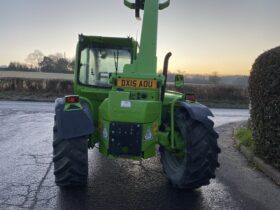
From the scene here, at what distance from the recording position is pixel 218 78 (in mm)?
43375

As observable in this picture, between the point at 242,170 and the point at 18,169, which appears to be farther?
the point at 242,170

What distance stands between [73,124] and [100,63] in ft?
8.17

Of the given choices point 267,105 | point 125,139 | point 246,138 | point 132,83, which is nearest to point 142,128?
point 125,139

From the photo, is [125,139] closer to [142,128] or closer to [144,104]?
[142,128]

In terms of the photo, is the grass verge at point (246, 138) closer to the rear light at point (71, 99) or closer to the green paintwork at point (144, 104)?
the green paintwork at point (144, 104)

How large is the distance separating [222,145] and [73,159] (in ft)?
19.5

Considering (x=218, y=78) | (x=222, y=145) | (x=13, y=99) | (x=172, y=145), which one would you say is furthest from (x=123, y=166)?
(x=218, y=78)

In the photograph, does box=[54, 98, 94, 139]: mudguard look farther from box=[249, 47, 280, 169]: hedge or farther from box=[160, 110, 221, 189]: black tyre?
box=[249, 47, 280, 169]: hedge

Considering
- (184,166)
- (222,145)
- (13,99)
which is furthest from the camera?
(13,99)

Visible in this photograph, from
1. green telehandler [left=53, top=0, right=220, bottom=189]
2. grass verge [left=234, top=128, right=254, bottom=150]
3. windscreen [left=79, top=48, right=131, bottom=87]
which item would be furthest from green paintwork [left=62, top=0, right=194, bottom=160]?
grass verge [left=234, top=128, right=254, bottom=150]

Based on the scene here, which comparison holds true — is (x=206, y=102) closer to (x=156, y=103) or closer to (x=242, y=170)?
(x=242, y=170)

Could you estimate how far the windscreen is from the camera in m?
8.04

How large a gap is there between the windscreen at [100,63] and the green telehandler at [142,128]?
1.36 metres

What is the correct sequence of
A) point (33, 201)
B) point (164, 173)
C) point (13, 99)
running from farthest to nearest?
point (13, 99) < point (164, 173) < point (33, 201)
